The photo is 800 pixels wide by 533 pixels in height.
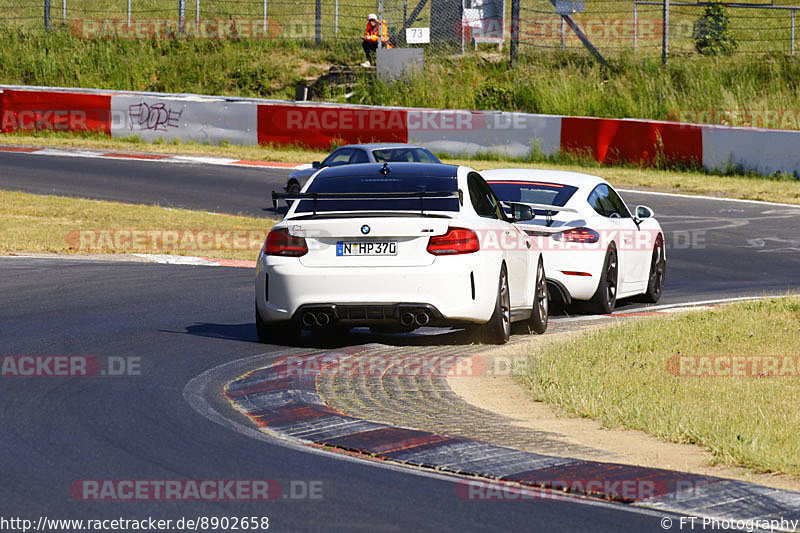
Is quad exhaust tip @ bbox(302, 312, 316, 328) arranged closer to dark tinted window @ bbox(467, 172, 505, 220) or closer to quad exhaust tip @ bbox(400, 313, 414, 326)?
quad exhaust tip @ bbox(400, 313, 414, 326)

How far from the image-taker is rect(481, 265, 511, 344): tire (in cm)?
1045

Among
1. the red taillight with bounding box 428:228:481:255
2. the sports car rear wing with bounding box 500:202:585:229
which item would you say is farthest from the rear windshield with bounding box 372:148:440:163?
the red taillight with bounding box 428:228:481:255

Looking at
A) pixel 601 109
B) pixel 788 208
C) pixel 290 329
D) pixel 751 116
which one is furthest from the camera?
pixel 601 109

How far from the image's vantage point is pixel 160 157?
30.9m

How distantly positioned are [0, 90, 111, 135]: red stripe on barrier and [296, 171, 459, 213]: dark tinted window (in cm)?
2451

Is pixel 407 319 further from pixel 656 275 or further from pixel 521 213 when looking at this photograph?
pixel 656 275

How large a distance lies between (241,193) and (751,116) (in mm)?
13512

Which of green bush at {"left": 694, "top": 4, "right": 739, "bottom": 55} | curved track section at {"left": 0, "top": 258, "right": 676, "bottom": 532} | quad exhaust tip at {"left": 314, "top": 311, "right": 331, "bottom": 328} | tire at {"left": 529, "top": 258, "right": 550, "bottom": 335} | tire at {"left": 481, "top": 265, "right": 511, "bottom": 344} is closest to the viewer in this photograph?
curved track section at {"left": 0, "top": 258, "right": 676, "bottom": 532}

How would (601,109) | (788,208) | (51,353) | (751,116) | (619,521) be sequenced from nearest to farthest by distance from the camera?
(619,521), (51,353), (788,208), (751,116), (601,109)

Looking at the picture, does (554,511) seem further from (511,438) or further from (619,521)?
(511,438)

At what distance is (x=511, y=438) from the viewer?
7285 millimetres

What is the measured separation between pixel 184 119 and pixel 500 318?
79.5 ft

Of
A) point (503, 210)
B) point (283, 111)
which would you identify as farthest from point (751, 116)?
point (503, 210)

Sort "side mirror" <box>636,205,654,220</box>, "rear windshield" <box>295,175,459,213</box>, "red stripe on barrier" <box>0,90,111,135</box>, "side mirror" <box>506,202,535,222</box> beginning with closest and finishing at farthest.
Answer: "rear windshield" <box>295,175,459,213</box> → "side mirror" <box>506,202,535,222</box> → "side mirror" <box>636,205,654,220</box> → "red stripe on barrier" <box>0,90,111,135</box>
